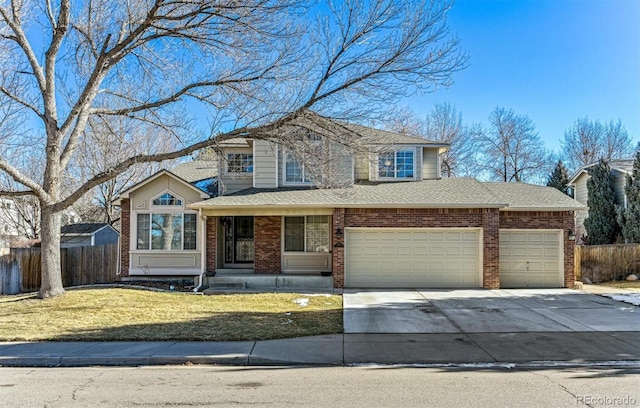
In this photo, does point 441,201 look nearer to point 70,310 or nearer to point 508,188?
point 508,188

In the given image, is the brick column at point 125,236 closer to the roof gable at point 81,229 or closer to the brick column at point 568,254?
the roof gable at point 81,229

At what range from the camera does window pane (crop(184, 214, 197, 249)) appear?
17156 millimetres

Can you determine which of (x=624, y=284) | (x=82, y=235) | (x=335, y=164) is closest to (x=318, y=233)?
(x=335, y=164)

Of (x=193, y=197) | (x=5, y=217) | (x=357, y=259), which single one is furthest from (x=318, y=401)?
(x=5, y=217)

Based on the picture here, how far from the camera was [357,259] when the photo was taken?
1553 centimetres

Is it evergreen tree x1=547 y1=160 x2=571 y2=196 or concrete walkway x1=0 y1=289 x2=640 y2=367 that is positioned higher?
evergreen tree x1=547 y1=160 x2=571 y2=196

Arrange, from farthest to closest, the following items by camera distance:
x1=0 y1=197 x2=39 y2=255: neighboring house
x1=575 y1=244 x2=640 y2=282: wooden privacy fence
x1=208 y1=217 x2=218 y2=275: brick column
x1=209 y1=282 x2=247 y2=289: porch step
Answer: x1=0 y1=197 x2=39 y2=255: neighboring house < x1=575 y1=244 x2=640 y2=282: wooden privacy fence < x1=208 y1=217 x2=218 y2=275: brick column < x1=209 y1=282 x2=247 y2=289: porch step

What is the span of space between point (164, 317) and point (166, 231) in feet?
24.5

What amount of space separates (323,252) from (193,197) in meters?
5.55

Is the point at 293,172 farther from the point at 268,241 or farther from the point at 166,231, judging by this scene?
the point at 166,231

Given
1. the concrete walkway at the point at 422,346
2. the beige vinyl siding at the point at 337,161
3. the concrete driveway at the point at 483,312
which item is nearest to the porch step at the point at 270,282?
the concrete driveway at the point at 483,312

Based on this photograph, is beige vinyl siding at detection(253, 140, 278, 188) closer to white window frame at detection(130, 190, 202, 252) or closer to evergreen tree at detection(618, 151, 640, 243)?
white window frame at detection(130, 190, 202, 252)

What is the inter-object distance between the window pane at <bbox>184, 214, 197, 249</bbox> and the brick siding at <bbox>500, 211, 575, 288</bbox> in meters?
11.6

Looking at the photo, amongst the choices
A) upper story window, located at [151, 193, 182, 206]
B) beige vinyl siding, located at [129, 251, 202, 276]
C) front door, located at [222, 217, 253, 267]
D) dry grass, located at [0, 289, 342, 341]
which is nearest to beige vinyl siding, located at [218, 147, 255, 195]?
front door, located at [222, 217, 253, 267]
